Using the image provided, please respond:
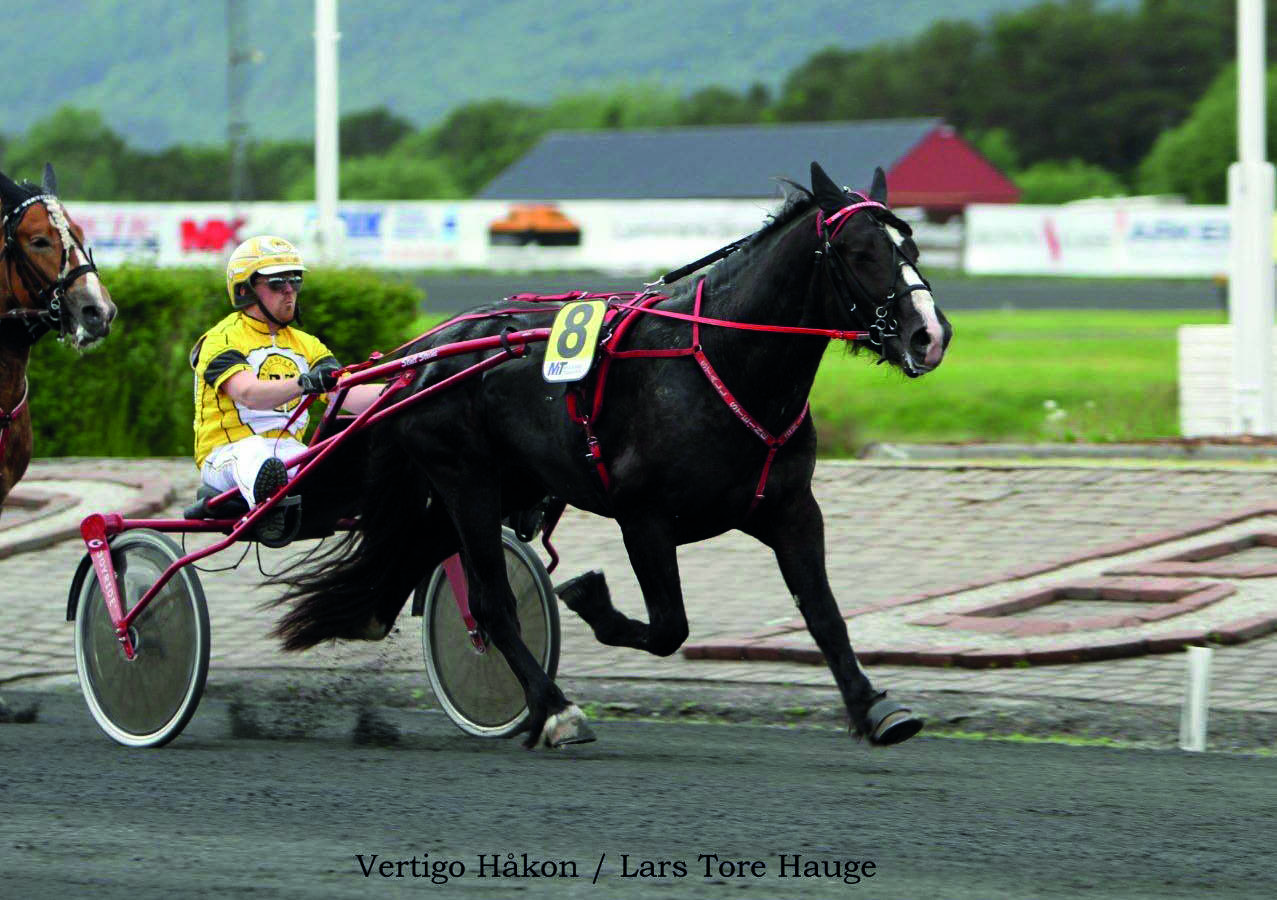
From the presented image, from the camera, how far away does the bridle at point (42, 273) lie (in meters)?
7.58

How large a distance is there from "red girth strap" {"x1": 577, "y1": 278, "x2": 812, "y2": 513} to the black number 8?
0.09m

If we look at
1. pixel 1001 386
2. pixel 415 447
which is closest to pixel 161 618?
pixel 415 447

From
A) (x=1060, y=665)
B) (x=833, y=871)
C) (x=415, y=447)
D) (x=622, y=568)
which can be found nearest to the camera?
(x=833, y=871)

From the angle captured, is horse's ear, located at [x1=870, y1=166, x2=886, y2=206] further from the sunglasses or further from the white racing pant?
the white racing pant

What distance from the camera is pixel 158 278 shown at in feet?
48.6

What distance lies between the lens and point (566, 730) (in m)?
6.62

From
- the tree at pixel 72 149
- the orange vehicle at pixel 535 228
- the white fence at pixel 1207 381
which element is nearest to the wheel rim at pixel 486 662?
the white fence at pixel 1207 381

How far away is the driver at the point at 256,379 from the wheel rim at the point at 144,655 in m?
0.38

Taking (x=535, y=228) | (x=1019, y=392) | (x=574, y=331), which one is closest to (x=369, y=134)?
(x=535, y=228)

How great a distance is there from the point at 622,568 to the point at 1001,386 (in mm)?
11048

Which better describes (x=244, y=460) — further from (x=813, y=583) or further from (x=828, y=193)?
(x=828, y=193)

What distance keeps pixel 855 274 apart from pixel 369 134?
12857cm

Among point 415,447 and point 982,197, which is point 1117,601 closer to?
point 415,447

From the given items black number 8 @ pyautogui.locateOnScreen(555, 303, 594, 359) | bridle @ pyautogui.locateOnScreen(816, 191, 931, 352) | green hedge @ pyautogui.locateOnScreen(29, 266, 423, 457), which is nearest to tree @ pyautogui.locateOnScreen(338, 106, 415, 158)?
green hedge @ pyautogui.locateOnScreen(29, 266, 423, 457)
